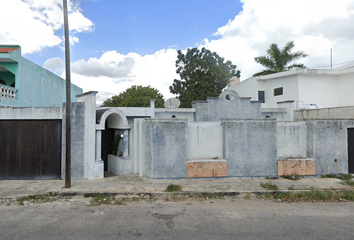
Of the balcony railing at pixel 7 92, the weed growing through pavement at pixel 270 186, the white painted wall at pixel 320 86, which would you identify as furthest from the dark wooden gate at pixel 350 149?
the balcony railing at pixel 7 92

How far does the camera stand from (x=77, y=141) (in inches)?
297

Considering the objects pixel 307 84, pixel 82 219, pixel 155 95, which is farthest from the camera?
pixel 155 95

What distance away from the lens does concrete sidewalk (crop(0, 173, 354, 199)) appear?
623cm

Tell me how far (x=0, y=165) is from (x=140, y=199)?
554 centimetres

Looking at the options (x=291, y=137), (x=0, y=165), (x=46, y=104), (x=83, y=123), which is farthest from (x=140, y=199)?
(x=46, y=104)

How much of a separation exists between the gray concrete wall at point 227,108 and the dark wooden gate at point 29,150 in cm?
756

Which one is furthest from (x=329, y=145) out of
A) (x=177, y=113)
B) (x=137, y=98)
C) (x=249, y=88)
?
(x=137, y=98)

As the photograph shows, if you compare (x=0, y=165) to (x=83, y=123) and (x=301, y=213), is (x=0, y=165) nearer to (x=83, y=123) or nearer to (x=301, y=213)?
(x=83, y=123)

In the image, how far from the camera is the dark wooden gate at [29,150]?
7613 mm

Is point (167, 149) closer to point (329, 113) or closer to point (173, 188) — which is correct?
point (173, 188)

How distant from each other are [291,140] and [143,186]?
5857mm

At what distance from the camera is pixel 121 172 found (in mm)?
8430

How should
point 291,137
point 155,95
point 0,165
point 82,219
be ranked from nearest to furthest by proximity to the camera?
point 82,219, point 0,165, point 291,137, point 155,95

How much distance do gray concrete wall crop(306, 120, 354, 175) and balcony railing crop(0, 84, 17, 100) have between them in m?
12.6
